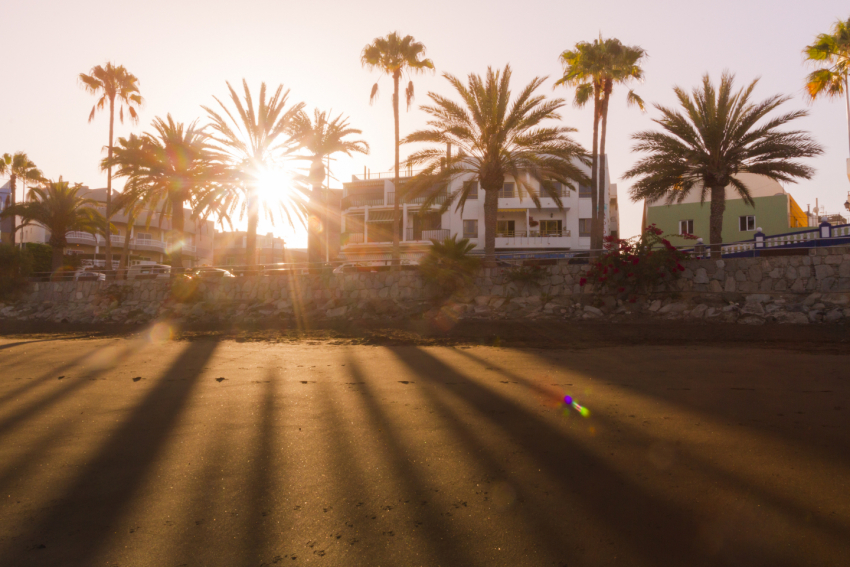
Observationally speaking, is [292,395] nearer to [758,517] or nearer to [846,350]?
[758,517]

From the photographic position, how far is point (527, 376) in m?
9.06

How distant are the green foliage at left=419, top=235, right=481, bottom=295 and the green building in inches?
802

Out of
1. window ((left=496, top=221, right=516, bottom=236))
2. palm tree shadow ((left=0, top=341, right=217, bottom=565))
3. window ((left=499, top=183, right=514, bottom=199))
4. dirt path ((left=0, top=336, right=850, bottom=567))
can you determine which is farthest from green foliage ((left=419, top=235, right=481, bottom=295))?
window ((left=499, top=183, right=514, bottom=199))

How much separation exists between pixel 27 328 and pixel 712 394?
90.2ft

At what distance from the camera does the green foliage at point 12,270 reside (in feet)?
107

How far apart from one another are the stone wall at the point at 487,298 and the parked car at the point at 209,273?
0.52 meters

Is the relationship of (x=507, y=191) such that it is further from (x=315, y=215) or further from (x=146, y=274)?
(x=146, y=274)

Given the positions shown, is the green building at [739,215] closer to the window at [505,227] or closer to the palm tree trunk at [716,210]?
the window at [505,227]

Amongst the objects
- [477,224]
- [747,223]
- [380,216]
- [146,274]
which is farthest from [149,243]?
[747,223]

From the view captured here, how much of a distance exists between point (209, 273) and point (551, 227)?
2590 cm

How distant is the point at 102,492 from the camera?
4.43 m

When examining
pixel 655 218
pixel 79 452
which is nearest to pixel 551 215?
pixel 655 218

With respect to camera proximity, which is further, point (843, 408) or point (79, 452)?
point (843, 408)

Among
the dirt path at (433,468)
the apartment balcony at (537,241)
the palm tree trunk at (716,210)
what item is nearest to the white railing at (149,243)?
the apartment balcony at (537,241)
